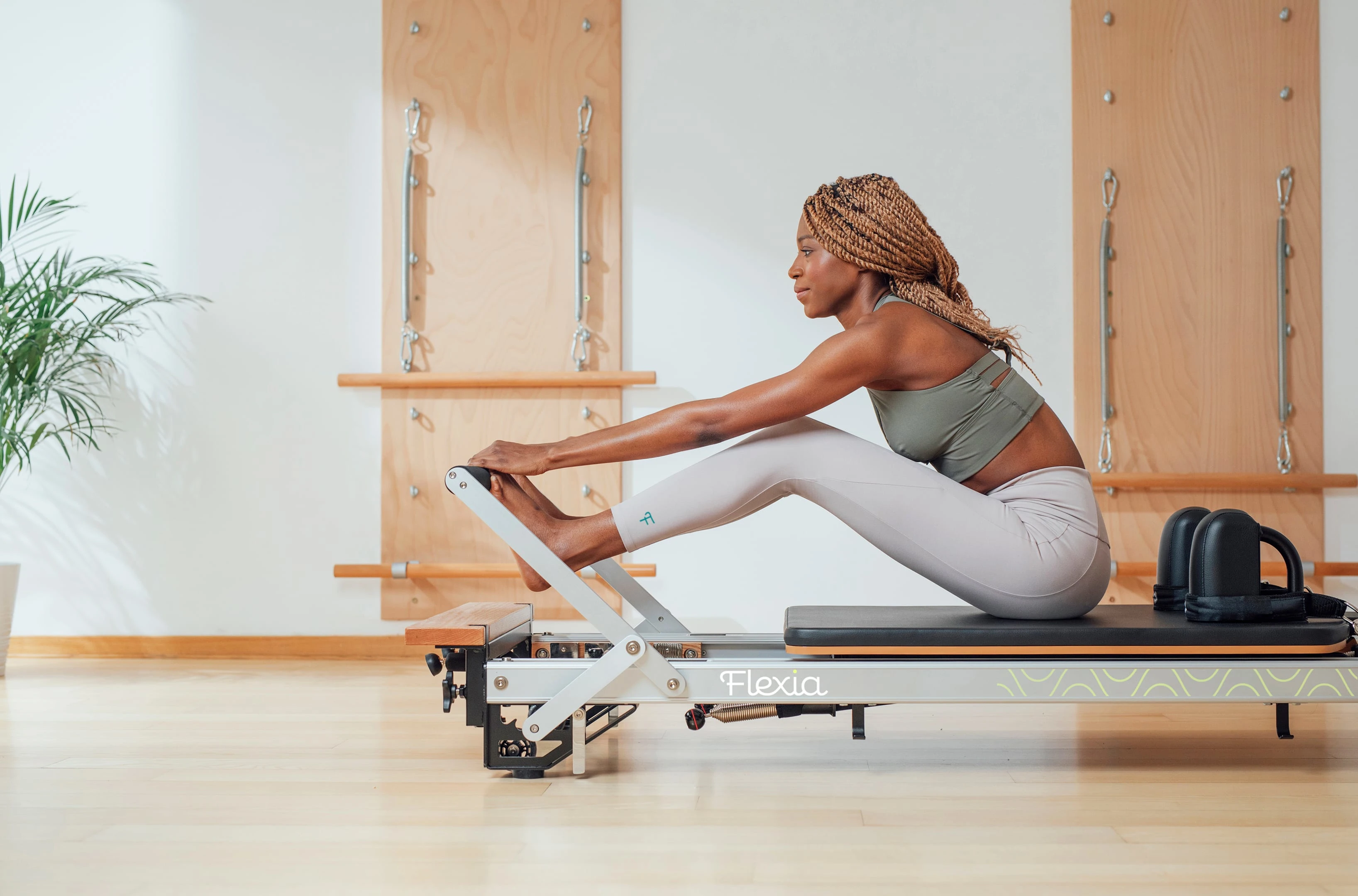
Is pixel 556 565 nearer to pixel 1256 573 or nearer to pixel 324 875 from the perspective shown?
pixel 324 875

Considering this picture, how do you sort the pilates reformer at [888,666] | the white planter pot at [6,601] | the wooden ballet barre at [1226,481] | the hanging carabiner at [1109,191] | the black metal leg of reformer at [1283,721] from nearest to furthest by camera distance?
the pilates reformer at [888,666], the black metal leg of reformer at [1283,721], the white planter pot at [6,601], the wooden ballet barre at [1226,481], the hanging carabiner at [1109,191]

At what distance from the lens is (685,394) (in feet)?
10.8

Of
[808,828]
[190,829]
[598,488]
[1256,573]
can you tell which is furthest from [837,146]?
[190,829]

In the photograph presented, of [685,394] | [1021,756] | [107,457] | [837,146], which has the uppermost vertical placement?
[837,146]

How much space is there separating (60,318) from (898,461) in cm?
285

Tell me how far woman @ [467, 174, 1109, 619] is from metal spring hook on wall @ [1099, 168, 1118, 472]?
150 cm

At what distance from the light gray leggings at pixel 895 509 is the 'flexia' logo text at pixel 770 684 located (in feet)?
0.82

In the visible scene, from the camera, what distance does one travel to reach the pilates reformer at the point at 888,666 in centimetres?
166

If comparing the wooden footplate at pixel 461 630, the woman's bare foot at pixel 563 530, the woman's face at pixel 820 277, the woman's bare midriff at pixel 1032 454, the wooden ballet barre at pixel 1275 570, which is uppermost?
the woman's face at pixel 820 277

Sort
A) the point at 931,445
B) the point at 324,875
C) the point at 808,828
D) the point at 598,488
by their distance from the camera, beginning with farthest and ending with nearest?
the point at 598,488, the point at 931,445, the point at 808,828, the point at 324,875

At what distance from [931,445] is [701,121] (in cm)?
186

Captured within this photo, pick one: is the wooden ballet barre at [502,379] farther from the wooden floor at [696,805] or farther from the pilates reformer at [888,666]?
the pilates reformer at [888,666]

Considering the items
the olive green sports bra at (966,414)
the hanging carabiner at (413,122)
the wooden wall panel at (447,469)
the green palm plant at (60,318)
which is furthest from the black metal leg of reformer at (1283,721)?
the green palm plant at (60,318)

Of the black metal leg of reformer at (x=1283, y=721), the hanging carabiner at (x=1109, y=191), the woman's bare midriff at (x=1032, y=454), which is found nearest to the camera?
the woman's bare midriff at (x=1032, y=454)
